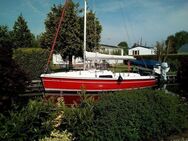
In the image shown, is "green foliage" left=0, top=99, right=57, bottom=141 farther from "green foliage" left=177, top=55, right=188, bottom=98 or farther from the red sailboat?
"green foliage" left=177, top=55, right=188, bottom=98

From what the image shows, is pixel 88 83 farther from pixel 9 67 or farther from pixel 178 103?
pixel 9 67

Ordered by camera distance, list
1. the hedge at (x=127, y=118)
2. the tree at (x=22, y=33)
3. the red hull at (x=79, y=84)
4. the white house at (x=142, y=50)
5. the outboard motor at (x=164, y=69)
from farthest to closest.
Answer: the white house at (x=142, y=50) < the tree at (x=22, y=33) < the outboard motor at (x=164, y=69) < the red hull at (x=79, y=84) < the hedge at (x=127, y=118)

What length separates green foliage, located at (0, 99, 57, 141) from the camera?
7102mm

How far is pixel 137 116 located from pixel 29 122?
9.51ft

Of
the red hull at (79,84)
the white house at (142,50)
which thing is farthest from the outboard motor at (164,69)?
the white house at (142,50)

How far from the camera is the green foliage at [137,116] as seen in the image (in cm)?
735

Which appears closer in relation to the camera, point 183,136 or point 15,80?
point 15,80

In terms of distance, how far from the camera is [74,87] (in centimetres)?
1772

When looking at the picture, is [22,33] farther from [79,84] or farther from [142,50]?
[142,50]

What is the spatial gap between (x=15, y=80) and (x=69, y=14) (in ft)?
120

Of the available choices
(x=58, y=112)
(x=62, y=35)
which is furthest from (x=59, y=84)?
(x=62, y=35)

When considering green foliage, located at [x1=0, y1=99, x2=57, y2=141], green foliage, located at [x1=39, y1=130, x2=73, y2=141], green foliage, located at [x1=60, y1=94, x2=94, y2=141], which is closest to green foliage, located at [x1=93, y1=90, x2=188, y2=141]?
green foliage, located at [x1=60, y1=94, x2=94, y2=141]

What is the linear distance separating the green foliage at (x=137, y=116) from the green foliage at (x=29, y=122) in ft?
4.54

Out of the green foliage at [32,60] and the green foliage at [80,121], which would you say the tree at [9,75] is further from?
the green foliage at [32,60]
